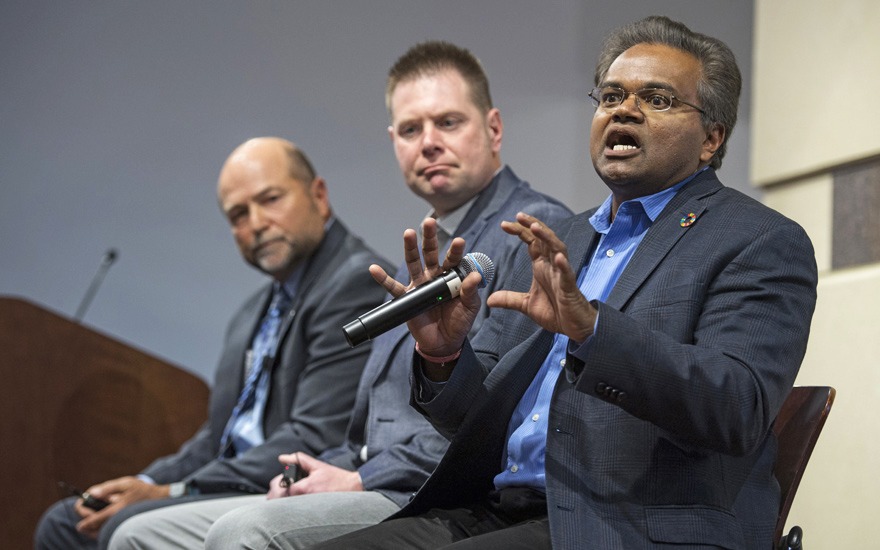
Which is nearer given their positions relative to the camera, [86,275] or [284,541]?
[284,541]

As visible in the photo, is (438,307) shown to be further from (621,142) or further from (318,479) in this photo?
(318,479)

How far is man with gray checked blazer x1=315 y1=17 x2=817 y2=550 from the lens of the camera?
5.32 feet

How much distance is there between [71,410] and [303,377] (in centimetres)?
126

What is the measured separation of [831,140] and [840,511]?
3.69 ft

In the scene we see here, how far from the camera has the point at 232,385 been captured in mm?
3543

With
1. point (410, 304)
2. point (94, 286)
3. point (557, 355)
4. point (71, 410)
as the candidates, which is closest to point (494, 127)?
point (557, 355)

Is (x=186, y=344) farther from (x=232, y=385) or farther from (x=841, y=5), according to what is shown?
(x=841, y=5)

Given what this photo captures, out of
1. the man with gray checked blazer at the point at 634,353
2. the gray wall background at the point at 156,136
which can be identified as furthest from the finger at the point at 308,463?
the gray wall background at the point at 156,136

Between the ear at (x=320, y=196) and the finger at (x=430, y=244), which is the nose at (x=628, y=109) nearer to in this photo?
the finger at (x=430, y=244)

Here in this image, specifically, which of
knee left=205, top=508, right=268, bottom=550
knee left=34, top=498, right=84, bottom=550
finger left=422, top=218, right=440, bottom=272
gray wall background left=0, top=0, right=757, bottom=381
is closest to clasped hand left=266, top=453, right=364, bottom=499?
knee left=205, top=508, right=268, bottom=550

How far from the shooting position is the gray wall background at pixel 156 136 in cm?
525

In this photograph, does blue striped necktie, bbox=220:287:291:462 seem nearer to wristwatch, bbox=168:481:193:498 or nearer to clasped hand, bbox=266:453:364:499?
wristwatch, bbox=168:481:193:498

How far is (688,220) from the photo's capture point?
1.93 m

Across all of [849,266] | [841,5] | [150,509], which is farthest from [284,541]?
[841,5]
